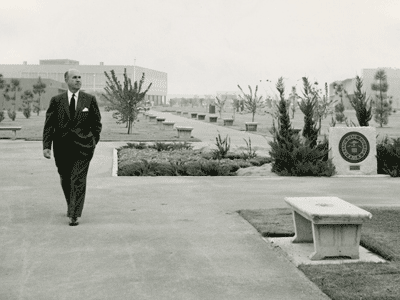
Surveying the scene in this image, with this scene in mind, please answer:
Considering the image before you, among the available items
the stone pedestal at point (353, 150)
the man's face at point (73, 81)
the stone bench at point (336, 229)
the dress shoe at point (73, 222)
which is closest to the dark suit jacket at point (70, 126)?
the man's face at point (73, 81)

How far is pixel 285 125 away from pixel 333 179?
199 centimetres

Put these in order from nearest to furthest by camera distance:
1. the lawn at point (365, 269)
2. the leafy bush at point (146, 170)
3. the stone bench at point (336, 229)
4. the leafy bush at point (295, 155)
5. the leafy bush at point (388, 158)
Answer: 1. the lawn at point (365, 269)
2. the stone bench at point (336, 229)
3. the leafy bush at point (146, 170)
4. the leafy bush at point (295, 155)
5. the leafy bush at point (388, 158)

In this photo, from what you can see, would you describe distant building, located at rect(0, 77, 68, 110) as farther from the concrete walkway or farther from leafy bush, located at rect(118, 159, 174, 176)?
the concrete walkway

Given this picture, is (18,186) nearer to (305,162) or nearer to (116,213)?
(116,213)

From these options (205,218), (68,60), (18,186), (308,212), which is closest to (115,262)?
(308,212)

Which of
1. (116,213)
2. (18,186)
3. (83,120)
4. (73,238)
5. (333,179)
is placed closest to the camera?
(73,238)

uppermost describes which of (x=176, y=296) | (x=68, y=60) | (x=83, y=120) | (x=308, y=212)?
(x=68, y=60)

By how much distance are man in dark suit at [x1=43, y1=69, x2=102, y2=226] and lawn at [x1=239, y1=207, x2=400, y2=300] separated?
2.17 meters

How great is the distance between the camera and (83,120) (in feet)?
25.1

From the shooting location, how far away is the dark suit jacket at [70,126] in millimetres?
7578

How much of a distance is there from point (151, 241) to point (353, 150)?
26.7 feet

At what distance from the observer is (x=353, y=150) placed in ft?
44.8

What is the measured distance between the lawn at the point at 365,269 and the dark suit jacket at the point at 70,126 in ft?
7.46

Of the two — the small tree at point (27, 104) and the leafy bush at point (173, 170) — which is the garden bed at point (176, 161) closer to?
the leafy bush at point (173, 170)
